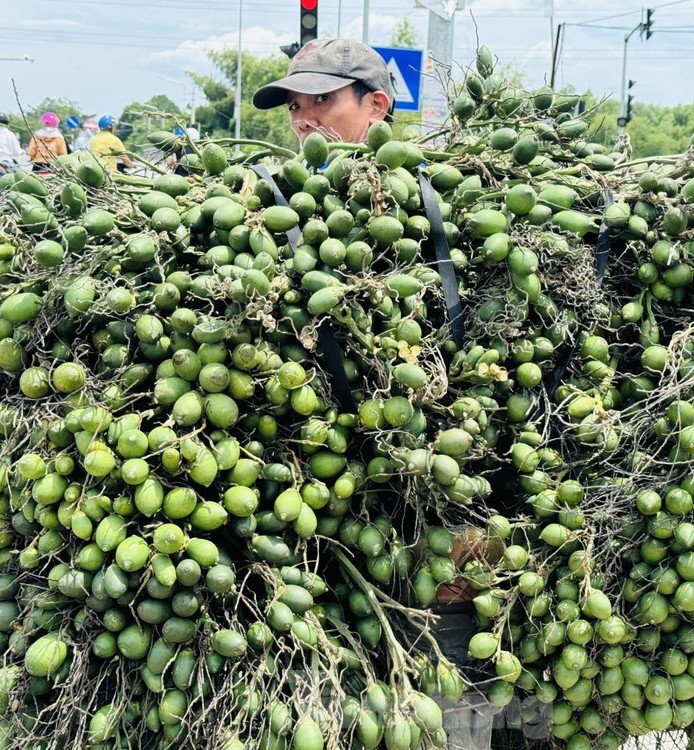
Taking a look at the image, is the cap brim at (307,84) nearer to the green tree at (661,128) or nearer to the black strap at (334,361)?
the black strap at (334,361)

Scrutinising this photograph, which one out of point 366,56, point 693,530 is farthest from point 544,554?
point 366,56

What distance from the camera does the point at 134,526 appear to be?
1564 mm

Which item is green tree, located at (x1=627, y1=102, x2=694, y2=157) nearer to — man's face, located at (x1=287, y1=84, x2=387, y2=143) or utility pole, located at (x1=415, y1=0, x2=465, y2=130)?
utility pole, located at (x1=415, y1=0, x2=465, y2=130)

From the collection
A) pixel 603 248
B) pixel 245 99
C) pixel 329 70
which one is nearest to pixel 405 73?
pixel 329 70

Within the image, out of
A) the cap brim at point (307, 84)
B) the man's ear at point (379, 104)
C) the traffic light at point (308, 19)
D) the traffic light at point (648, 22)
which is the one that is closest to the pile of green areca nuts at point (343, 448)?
the cap brim at point (307, 84)

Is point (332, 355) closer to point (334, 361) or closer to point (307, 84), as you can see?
point (334, 361)

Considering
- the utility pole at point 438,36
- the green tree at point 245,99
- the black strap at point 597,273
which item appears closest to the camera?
the black strap at point 597,273

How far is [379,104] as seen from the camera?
9.96ft

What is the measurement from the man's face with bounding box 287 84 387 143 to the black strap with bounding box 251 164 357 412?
1.28m

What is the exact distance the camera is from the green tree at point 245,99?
37812 millimetres

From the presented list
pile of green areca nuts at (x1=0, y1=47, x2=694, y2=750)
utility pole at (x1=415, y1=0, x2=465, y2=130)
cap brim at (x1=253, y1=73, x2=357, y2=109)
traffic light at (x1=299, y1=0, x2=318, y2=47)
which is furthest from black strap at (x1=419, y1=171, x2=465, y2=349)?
traffic light at (x1=299, y1=0, x2=318, y2=47)

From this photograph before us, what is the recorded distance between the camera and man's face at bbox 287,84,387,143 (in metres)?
2.90

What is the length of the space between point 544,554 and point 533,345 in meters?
0.48

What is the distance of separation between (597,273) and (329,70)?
4.89 ft
